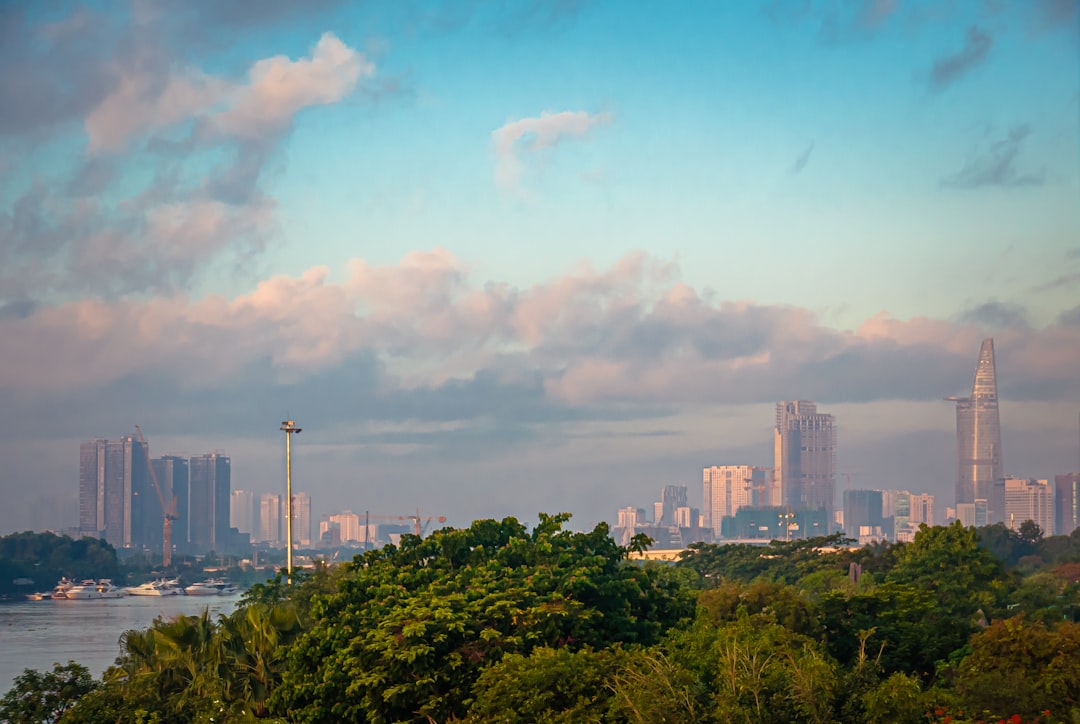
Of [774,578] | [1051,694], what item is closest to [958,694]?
[1051,694]

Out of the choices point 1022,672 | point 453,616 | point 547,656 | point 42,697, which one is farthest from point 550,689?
point 42,697

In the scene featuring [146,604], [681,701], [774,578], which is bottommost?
[146,604]

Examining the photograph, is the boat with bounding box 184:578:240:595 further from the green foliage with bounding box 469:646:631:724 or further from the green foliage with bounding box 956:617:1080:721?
the green foliage with bounding box 469:646:631:724

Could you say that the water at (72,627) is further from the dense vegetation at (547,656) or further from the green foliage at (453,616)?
the green foliage at (453,616)

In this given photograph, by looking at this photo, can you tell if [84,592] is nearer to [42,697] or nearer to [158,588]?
[158,588]

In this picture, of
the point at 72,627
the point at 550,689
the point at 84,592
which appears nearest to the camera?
the point at 550,689

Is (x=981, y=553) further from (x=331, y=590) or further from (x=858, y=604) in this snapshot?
(x=331, y=590)

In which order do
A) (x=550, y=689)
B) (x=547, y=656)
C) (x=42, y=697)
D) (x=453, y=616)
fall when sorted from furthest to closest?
(x=42, y=697) → (x=453, y=616) → (x=547, y=656) → (x=550, y=689)

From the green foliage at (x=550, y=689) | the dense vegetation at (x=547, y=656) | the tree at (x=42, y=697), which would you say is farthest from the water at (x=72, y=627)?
the green foliage at (x=550, y=689)

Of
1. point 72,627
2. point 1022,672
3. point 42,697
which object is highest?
point 1022,672
